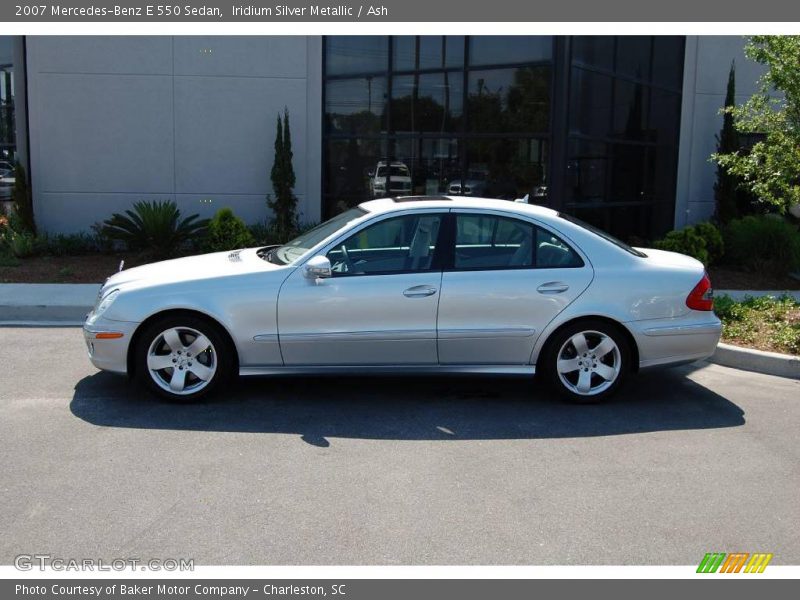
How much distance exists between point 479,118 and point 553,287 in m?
7.93

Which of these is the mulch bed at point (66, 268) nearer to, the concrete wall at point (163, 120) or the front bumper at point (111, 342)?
the concrete wall at point (163, 120)

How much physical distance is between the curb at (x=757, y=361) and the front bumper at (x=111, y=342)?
530 cm

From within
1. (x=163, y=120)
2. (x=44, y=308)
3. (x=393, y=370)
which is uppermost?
(x=163, y=120)

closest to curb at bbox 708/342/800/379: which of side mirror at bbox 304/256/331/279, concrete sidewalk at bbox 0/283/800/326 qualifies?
concrete sidewalk at bbox 0/283/800/326

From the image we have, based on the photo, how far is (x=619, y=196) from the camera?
14.9 metres

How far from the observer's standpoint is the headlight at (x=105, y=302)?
641cm

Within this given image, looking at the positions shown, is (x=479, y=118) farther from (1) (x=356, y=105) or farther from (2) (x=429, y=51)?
(1) (x=356, y=105)

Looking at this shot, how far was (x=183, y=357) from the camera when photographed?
641 centimetres

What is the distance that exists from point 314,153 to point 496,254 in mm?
8289

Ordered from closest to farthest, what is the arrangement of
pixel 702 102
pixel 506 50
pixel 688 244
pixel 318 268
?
1. pixel 318 268
2. pixel 688 244
3. pixel 506 50
4. pixel 702 102

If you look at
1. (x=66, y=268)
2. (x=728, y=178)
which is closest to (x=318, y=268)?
(x=66, y=268)

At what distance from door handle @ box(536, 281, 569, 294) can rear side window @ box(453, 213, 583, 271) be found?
17cm

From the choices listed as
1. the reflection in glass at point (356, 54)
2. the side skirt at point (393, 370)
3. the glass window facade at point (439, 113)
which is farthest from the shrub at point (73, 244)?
the side skirt at point (393, 370)

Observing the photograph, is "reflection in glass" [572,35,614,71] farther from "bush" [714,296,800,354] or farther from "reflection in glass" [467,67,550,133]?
"bush" [714,296,800,354]
